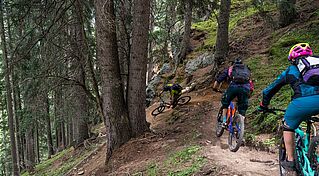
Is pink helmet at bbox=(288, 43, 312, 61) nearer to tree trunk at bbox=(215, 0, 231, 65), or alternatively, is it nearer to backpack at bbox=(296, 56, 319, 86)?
backpack at bbox=(296, 56, 319, 86)

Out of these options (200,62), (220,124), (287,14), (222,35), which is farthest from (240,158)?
(200,62)

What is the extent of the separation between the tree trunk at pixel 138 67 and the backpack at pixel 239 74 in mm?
2812

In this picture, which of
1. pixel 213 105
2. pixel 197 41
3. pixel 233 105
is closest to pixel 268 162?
pixel 233 105

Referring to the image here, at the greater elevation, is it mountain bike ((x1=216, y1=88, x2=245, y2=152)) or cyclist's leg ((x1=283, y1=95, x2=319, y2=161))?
cyclist's leg ((x1=283, y1=95, x2=319, y2=161))

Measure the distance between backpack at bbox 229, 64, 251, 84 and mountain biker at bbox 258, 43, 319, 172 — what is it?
2157 millimetres

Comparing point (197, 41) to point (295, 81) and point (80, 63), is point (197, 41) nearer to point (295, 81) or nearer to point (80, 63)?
point (80, 63)

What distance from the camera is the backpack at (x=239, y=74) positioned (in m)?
6.20

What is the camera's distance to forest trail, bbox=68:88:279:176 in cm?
548

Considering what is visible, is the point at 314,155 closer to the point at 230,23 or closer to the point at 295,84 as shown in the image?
the point at 295,84

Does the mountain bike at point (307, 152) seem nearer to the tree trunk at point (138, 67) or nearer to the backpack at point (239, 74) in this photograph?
the backpack at point (239, 74)

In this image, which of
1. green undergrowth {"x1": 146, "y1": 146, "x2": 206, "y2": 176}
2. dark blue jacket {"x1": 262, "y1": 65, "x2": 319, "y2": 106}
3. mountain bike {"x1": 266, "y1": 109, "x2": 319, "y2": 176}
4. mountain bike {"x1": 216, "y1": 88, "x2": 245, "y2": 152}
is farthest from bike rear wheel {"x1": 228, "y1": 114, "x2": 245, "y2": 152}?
dark blue jacket {"x1": 262, "y1": 65, "x2": 319, "y2": 106}

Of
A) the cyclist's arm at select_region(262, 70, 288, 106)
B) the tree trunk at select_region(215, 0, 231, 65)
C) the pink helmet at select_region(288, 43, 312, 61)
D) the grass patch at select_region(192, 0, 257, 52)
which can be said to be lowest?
the cyclist's arm at select_region(262, 70, 288, 106)

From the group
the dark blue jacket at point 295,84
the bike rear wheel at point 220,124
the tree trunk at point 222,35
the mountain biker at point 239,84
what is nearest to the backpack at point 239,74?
the mountain biker at point 239,84

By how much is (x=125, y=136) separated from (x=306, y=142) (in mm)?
5283
